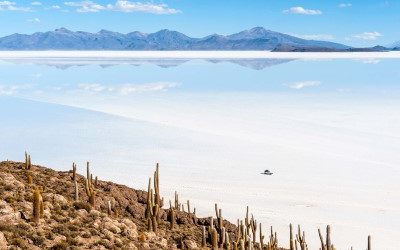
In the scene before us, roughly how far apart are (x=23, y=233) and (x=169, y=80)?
96298mm

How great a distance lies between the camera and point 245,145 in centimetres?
4766

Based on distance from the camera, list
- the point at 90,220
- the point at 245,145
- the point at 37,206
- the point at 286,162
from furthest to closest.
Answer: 1. the point at 245,145
2. the point at 286,162
3. the point at 90,220
4. the point at 37,206

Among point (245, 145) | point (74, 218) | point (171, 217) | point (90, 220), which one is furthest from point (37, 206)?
point (245, 145)

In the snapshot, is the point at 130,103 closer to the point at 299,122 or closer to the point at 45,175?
the point at 299,122

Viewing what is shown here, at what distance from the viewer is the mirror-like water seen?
31547mm

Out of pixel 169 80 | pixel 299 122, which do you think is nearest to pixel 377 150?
pixel 299 122

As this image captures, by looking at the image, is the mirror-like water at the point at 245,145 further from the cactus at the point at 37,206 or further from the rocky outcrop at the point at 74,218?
the cactus at the point at 37,206

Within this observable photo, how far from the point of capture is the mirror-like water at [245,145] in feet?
104

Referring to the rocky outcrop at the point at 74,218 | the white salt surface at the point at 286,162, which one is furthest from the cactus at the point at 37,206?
the white salt surface at the point at 286,162

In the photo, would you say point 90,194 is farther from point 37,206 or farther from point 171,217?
point 37,206

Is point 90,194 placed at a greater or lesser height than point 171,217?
greater

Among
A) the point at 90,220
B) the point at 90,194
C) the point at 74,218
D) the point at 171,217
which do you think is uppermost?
the point at 90,194

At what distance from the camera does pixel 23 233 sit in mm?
17938

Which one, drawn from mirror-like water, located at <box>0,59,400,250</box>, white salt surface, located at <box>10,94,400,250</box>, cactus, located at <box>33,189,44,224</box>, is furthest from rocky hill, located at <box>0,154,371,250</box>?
mirror-like water, located at <box>0,59,400,250</box>
